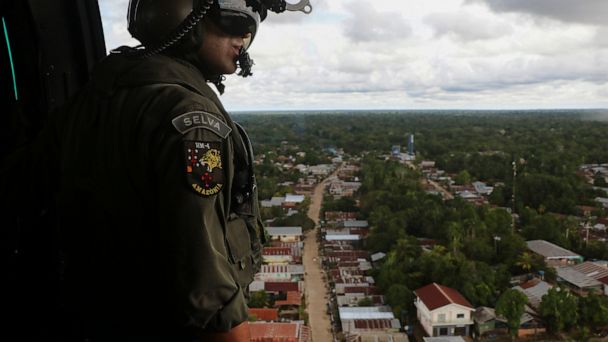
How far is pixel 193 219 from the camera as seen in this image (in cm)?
32

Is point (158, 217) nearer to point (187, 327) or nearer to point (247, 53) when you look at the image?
point (187, 327)

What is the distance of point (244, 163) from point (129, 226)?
0.29 feet

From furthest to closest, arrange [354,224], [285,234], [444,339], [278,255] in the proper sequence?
[354,224]
[285,234]
[278,255]
[444,339]

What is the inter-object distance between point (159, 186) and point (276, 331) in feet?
10.5

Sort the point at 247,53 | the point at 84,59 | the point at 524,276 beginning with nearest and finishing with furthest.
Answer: the point at 247,53 < the point at 84,59 < the point at 524,276

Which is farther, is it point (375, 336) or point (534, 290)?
point (534, 290)

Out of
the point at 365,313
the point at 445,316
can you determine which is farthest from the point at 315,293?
the point at 445,316

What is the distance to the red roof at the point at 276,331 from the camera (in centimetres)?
316

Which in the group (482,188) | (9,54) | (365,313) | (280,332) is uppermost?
(9,54)

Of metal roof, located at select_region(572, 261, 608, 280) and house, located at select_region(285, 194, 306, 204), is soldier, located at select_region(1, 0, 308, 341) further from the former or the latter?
house, located at select_region(285, 194, 306, 204)

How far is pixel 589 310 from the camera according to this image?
3840mm

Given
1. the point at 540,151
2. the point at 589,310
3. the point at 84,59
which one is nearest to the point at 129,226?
the point at 84,59

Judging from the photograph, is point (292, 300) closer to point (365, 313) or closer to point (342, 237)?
point (365, 313)

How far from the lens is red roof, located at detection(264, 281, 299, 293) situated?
4.51 m
